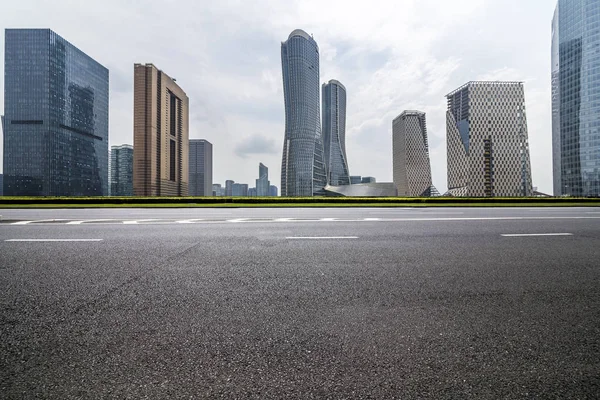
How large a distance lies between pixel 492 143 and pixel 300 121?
8538cm

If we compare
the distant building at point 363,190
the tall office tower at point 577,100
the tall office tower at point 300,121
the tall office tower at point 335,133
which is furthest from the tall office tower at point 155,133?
the tall office tower at point 577,100

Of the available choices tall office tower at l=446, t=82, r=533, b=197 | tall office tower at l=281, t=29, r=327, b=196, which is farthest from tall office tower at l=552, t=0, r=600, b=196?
tall office tower at l=281, t=29, r=327, b=196

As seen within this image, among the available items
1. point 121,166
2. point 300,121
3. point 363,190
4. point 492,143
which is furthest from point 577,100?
point 121,166

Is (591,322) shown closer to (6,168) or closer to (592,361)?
(592,361)

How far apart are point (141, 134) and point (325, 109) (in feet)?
350

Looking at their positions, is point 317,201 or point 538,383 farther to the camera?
point 317,201

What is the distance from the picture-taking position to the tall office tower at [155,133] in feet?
429

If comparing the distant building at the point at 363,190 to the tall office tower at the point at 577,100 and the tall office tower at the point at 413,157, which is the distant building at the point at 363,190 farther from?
the tall office tower at the point at 577,100

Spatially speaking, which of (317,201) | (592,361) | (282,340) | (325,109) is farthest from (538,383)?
(325,109)

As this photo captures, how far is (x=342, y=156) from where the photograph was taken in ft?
529

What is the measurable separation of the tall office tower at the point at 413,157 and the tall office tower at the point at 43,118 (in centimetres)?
14705

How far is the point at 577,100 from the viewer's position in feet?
381

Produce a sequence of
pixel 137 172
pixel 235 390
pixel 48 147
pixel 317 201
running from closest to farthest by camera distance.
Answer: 1. pixel 235 390
2. pixel 317 201
3. pixel 48 147
4. pixel 137 172

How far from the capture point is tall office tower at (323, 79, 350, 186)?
509 ft
